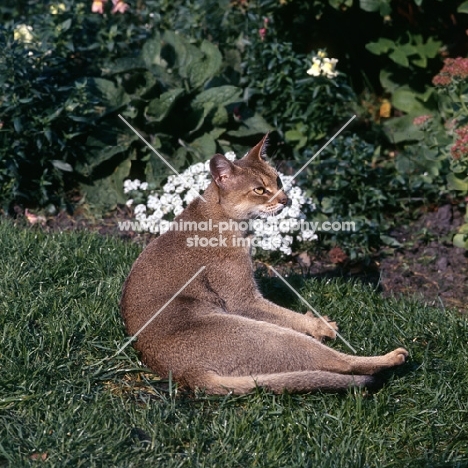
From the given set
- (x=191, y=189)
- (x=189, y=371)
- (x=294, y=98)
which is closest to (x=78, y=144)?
(x=191, y=189)

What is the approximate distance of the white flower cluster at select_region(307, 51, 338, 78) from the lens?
6.61m

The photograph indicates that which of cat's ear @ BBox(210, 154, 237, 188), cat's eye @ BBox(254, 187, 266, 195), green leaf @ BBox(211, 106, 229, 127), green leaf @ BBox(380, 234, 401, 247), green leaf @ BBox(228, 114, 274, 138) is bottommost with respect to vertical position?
green leaf @ BBox(380, 234, 401, 247)

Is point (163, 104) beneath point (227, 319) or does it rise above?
beneath

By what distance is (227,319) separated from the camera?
13.7 feet

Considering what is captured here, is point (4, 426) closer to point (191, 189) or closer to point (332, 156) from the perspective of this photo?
point (191, 189)

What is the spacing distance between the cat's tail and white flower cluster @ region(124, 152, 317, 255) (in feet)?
6.54

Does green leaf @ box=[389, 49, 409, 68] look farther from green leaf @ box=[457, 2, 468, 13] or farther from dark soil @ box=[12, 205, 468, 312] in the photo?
dark soil @ box=[12, 205, 468, 312]

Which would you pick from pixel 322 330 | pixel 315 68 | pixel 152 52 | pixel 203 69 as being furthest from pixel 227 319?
pixel 152 52

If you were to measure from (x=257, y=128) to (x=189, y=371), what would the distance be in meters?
3.45

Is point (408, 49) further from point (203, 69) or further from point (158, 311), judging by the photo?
point (158, 311)

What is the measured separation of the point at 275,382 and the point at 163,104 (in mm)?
3413

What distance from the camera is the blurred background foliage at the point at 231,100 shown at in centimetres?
646

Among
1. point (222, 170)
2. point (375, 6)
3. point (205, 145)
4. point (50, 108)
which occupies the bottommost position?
point (205, 145)

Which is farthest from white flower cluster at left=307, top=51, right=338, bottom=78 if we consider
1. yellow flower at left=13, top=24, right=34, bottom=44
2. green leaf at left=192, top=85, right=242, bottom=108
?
yellow flower at left=13, top=24, right=34, bottom=44
